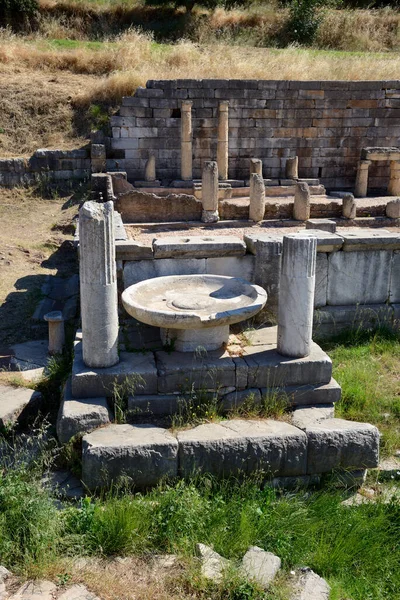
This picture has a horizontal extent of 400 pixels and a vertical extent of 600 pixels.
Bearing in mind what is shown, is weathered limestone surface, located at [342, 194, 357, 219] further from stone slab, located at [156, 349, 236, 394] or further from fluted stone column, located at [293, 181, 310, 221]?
stone slab, located at [156, 349, 236, 394]

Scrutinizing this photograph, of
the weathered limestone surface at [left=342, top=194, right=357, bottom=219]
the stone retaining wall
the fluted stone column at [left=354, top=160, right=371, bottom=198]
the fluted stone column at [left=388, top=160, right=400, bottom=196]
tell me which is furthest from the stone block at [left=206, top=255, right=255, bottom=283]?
the fluted stone column at [left=388, top=160, right=400, bottom=196]

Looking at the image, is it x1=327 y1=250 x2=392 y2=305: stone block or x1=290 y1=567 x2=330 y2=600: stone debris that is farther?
x1=327 y1=250 x2=392 y2=305: stone block

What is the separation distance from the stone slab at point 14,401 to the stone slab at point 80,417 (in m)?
0.70

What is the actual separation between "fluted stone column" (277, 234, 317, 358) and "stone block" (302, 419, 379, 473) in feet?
3.21

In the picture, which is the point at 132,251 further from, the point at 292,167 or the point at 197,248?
the point at 292,167

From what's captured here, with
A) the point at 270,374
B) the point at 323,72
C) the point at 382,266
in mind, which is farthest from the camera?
the point at 323,72

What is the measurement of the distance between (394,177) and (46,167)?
1015 centimetres

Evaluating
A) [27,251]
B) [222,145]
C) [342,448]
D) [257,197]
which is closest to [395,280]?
[342,448]

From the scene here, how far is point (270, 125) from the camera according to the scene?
1925cm

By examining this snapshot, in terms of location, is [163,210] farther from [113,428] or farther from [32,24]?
[32,24]

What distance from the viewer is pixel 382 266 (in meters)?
8.12

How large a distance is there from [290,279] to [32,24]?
2422cm

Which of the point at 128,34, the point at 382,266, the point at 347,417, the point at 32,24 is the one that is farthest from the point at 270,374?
the point at 32,24

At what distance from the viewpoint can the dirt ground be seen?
9445 mm
